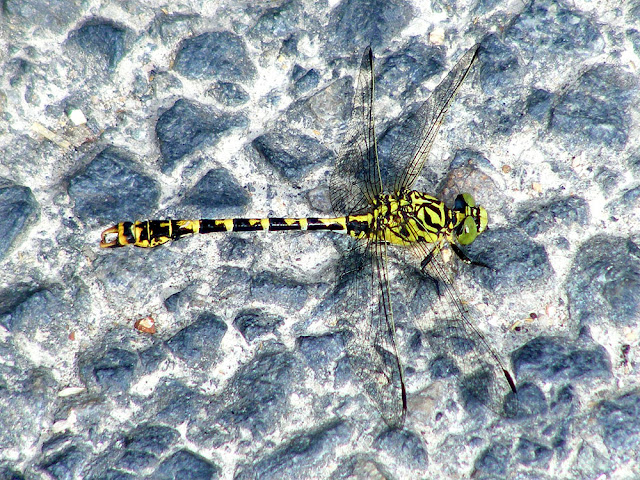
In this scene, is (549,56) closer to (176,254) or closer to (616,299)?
(616,299)

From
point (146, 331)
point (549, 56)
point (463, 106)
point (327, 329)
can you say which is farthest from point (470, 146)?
point (146, 331)

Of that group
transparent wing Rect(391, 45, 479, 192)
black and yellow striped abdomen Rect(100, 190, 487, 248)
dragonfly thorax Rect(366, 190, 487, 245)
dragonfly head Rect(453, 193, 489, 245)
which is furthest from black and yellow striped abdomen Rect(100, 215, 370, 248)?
dragonfly head Rect(453, 193, 489, 245)

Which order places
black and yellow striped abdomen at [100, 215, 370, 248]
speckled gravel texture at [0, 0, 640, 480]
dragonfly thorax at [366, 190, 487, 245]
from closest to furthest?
1. speckled gravel texture at [0, 0, 640, 480]
2. black and yellow striped abdomen at [100, 215, 370, 248]
3. dragonfly thorax at [366, 190, 487, 245]

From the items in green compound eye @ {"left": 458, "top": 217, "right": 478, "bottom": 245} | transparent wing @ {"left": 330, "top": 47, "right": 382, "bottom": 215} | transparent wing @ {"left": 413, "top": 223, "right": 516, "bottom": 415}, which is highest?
transparent wing @ {"left": 330, "top": 47, "right": 382, "bottom": 215}

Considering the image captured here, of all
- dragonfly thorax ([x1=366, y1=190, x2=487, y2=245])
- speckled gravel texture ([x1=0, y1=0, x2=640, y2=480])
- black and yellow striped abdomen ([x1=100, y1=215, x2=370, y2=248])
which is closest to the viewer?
speckled gravel texture ([x1=0, y1=0, x2=640, y2=480])

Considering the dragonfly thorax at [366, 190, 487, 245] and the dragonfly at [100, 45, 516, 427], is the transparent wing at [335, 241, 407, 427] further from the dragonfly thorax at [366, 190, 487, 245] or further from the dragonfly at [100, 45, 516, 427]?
the dragonfly thorax at [366, 190, 487, 245]

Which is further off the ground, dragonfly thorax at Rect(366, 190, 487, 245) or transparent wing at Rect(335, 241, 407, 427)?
dragonfly thorax at Rect(366, 190, 487, 245)
